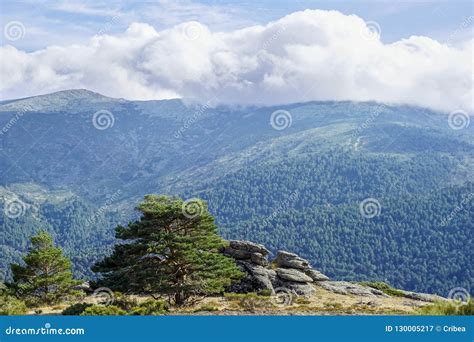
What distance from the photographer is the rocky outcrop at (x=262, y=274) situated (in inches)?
2443

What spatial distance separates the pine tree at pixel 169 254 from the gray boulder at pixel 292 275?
15645 millimetres

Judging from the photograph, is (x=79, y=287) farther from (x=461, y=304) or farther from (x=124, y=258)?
(x=461, y=304)

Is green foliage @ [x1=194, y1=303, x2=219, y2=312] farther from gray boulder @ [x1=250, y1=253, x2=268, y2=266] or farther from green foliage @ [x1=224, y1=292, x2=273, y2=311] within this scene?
gray boulder @ [x1=250, y1=253, x2=268, y2=266]

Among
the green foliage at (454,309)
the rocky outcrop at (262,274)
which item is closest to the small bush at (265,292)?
the rocky outcrop at (262,274)

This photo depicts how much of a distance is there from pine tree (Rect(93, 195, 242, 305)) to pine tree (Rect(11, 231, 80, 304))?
41.5 ft

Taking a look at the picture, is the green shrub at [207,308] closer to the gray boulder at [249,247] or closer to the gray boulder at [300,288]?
the gray boulder at [300,288]

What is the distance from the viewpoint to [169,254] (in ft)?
160

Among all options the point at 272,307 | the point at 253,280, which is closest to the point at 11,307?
the point at 272,307

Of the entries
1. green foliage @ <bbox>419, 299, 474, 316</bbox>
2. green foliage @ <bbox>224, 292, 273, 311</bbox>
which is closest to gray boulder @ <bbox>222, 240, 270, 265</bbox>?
green foliage @ <bbox>224, 292, 273, 311</bbox>

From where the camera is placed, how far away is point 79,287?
7169 cm

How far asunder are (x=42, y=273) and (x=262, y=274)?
24.5 m

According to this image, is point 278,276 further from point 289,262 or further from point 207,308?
point 207,308

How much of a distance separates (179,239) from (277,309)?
1006 centimetres

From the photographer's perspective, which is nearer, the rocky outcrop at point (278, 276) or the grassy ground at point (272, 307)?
the grassy ground at point (272, 307)
